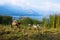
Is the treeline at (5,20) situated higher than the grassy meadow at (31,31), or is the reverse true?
the treeline at (5,20)

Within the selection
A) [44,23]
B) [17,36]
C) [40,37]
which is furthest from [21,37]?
[44,23]

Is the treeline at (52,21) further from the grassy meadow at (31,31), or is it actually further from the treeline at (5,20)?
the treeline at (5,20)

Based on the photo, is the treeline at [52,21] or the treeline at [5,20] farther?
the treeline at [5,20]

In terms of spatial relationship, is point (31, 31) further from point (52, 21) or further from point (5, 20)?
point (5, 20)

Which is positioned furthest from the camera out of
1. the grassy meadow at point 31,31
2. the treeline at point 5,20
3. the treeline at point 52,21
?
the treeline at point 5,20

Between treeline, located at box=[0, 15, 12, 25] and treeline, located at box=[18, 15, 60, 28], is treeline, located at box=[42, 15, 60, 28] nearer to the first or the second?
treeline, located at box=[18, 15, 60, 28]

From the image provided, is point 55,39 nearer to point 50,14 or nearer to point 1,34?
point 1,34

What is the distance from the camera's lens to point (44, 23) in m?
9.17

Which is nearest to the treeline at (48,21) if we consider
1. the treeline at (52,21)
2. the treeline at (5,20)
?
the treeline at (52,21)

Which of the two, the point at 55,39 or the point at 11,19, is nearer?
the point at 55,39

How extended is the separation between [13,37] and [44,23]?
3.02m

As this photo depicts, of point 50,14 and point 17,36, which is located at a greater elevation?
point 50,14

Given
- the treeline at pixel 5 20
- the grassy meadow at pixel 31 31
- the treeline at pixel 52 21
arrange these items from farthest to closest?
the treeline at pixel 5 20
the treeline at pixel 52 21
the grassy meadow at pixel 31 31

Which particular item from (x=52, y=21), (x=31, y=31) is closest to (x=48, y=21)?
(x=52, y=21)
